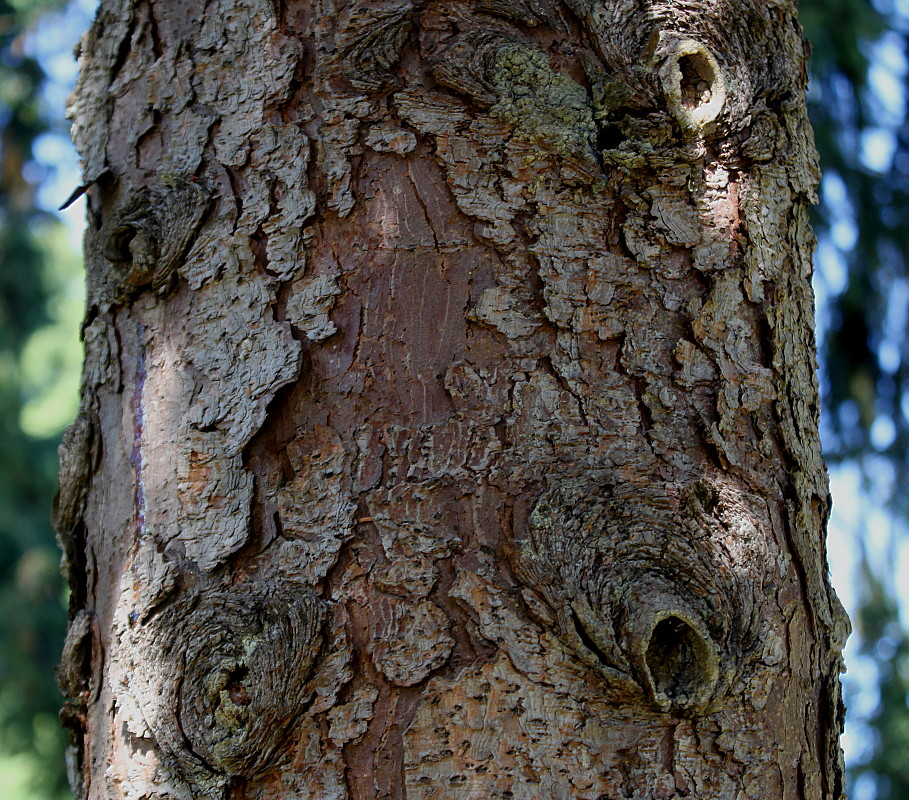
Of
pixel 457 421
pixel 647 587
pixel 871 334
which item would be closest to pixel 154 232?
pixel 457 421

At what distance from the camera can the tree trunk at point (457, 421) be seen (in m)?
0.83

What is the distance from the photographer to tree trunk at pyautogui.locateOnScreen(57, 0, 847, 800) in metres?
0.83

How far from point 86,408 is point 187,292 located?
0.72 feet

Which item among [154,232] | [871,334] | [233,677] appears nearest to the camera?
[233,677]

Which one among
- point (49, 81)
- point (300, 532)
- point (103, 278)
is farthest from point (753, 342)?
point (49, 81)

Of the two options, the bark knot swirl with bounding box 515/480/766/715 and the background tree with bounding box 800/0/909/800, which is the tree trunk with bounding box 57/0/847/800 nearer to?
the bark knot swirl with bounding box 515/480/766/715

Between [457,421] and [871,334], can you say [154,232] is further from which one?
[871,334]

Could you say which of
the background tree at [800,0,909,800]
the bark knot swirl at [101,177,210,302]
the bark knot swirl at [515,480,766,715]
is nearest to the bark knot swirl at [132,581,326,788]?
the bark knot swirl at [515,480,766,715]

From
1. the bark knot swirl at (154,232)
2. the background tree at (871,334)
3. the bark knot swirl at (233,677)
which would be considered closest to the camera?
the bark knot swirl at (233,677)

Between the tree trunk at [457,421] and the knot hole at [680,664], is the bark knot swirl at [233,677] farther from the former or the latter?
the knot hole at [680,664]

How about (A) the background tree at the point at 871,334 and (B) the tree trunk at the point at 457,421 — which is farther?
(A) the background tree at the point at 871,334

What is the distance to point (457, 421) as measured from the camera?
88cm

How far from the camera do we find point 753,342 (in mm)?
982

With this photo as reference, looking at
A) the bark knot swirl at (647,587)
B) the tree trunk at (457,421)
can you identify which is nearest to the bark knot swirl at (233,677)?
the tree trunk at (457,421)
